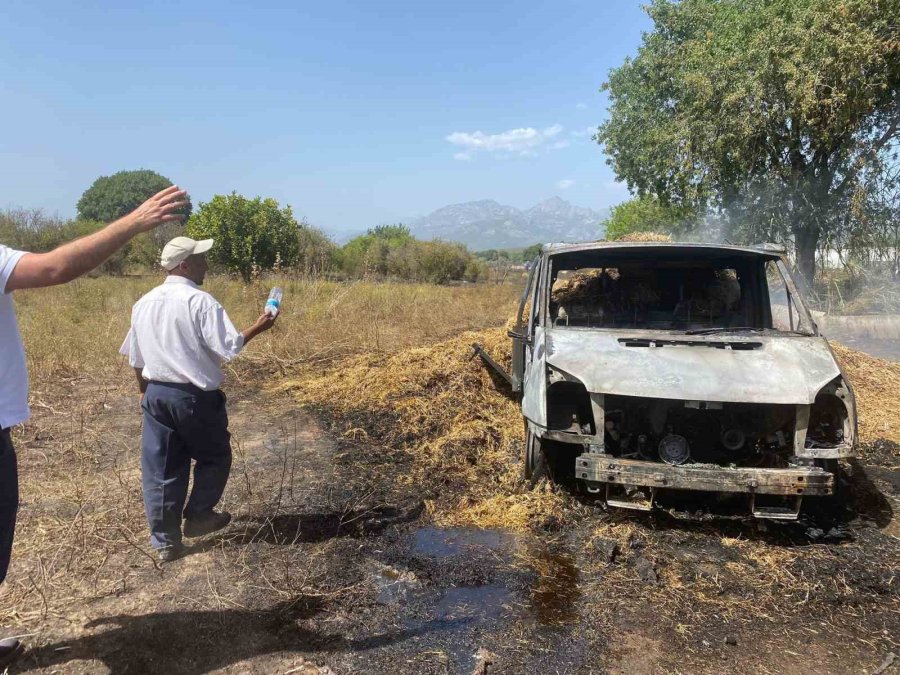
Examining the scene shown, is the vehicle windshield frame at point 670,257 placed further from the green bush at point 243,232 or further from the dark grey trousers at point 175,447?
the green bush at point 243,232

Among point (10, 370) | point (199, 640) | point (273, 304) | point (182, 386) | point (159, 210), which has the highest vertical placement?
point (159, 210)

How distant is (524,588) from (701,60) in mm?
13788

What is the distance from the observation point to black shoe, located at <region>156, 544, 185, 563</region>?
3.25 m

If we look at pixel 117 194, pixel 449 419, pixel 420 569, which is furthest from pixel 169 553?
pixel 117 194

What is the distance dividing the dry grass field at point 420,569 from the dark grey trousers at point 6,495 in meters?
0.59

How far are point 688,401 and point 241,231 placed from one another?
57.4 ft

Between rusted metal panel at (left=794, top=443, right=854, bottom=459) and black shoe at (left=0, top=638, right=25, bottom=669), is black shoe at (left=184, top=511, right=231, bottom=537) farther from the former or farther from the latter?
rusted metal panel at (left=794, top=443, right=854, bottom=459)

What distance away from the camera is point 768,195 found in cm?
1373

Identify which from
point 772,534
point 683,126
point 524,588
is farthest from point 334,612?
point 683,126

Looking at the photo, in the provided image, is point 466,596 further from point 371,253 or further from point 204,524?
point 371,253

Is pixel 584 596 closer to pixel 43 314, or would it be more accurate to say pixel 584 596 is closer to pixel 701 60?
pixel 43 314

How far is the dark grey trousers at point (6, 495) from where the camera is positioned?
224cm

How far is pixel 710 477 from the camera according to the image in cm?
333

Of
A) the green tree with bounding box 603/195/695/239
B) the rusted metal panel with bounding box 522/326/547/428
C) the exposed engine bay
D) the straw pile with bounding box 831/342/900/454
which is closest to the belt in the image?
the rusted metal panel with bounding box 522/326/547/428
